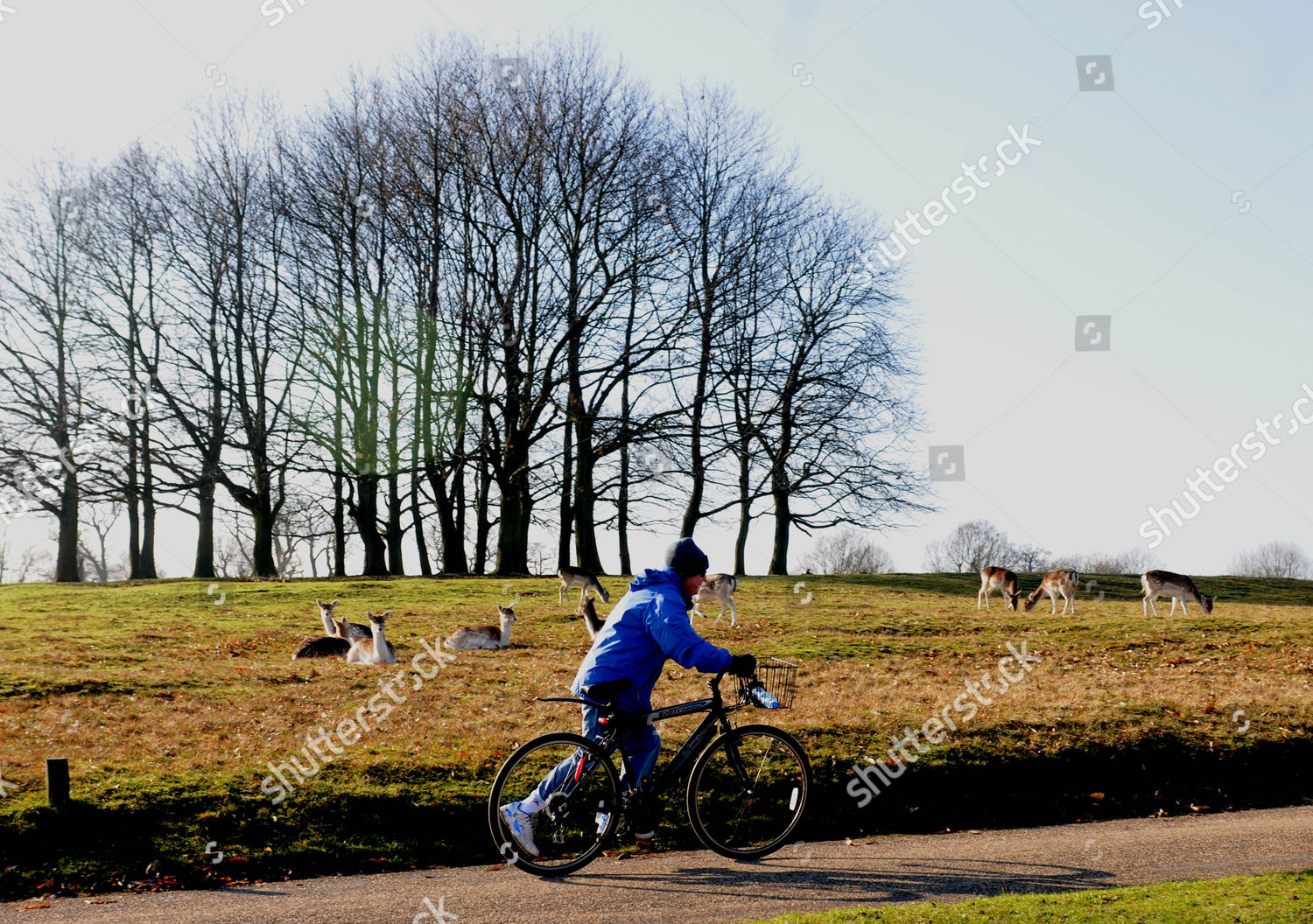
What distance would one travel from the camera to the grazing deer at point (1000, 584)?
27.2 meters

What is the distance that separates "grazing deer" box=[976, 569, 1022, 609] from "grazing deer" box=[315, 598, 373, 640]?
51.8 feet

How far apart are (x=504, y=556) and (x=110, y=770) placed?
24.3m

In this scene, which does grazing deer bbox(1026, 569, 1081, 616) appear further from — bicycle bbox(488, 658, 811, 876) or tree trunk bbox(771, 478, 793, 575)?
bicycle bbox(488, 658, 811, 876)

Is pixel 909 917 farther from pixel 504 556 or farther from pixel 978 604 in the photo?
pixel 504 556

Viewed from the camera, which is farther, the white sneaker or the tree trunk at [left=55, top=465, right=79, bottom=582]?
the tree trunk at [left=55, top=465, right=79, bottom=582]

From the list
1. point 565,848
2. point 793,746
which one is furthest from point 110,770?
point 793,746

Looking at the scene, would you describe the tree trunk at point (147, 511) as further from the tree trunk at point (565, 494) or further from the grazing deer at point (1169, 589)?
the grazing deer at point (1169, 589)

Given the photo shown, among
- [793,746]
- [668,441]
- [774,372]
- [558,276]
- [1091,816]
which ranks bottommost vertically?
[1091,816]

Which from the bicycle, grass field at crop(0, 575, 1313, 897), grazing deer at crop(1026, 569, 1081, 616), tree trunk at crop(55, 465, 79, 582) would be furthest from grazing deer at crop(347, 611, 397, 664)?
tree trunk at crop(55, 465, 79, 582)

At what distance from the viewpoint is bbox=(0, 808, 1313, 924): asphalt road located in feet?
22.7

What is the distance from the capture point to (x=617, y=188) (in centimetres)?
3525

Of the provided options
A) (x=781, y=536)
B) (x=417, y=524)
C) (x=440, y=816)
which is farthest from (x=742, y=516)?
(x=440, y=816)

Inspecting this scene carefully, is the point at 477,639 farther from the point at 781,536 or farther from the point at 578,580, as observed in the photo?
the point at 781,536

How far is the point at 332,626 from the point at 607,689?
50.0ft
